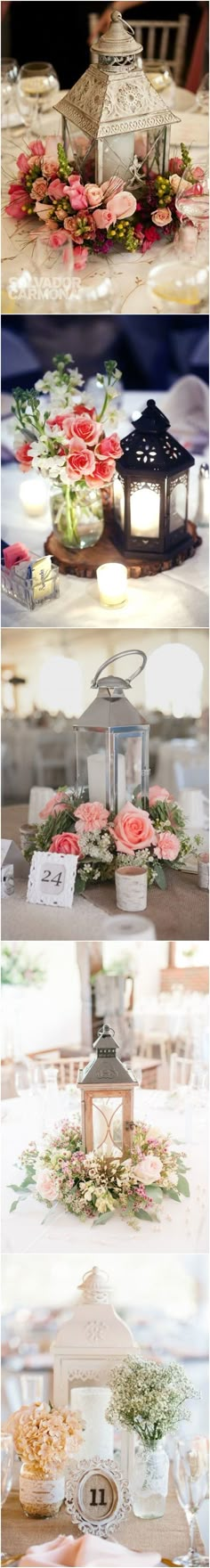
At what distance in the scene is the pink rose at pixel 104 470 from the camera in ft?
6.26

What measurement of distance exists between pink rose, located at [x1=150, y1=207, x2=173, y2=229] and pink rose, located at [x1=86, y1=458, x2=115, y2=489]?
0.29 metres

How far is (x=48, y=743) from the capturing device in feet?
6.66

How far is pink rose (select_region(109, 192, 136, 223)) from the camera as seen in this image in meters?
1.79

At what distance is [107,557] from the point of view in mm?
1949

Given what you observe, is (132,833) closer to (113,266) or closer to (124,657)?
(124,657)

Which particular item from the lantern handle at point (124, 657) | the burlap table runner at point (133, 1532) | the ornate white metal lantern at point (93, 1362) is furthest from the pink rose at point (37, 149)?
the burlap table runner at point (133, 1532)

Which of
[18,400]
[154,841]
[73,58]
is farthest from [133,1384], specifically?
[73,58]

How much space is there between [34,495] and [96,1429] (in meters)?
1.32

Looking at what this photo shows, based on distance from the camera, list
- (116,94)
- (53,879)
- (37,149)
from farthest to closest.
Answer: (53,879) → (37,149) → (116,94)

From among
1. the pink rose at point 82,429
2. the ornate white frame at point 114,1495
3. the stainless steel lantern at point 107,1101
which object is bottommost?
the ornate white frame at point 114,1495

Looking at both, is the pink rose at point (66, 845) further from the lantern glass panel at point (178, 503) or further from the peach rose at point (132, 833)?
the lantern glass panel at point (178, 503)

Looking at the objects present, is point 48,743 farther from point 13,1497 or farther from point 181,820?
point 13,1497

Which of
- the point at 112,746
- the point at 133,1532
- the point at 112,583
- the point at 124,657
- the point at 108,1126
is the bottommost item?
the point at 133,1532

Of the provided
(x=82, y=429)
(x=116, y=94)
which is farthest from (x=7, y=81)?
(x=82, y=429)
